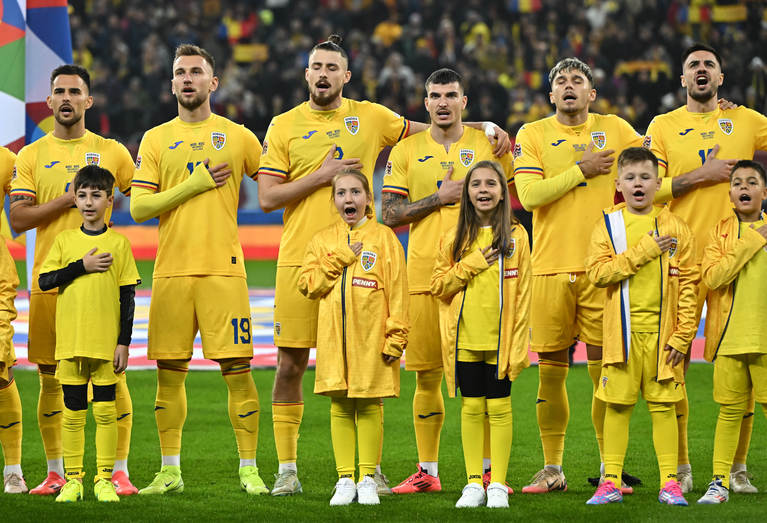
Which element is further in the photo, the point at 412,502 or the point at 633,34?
the point at 633,34

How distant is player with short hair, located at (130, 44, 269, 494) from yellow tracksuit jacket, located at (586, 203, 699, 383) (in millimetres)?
2091

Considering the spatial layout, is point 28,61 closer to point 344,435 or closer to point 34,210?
point 34,210

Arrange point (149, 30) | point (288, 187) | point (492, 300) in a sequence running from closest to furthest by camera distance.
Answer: point (492, 300)
point (288, 187)
point (149, 30)

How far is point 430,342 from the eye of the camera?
654 cm

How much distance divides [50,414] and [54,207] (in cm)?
128

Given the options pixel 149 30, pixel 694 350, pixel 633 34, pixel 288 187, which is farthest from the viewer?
pixel 149 30

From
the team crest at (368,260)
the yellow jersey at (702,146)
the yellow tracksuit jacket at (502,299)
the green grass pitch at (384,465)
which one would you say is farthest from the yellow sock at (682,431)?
the team crest at (368,260)

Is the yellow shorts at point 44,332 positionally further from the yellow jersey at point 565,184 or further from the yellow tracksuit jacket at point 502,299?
the yellow jersey at point 565,184

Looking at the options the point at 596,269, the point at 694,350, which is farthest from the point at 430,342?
the point at 694,350

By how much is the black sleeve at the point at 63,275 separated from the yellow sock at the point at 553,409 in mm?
2768

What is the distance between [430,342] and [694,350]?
20.5ft

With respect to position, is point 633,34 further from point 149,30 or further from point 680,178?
point 680,178

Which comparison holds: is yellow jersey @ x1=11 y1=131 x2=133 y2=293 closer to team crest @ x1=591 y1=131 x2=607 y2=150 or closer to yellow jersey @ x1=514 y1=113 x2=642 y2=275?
yellow jersey @ x1=514 y1=113 x2=642 y2=275

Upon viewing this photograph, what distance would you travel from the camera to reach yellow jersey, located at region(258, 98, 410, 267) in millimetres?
6543
